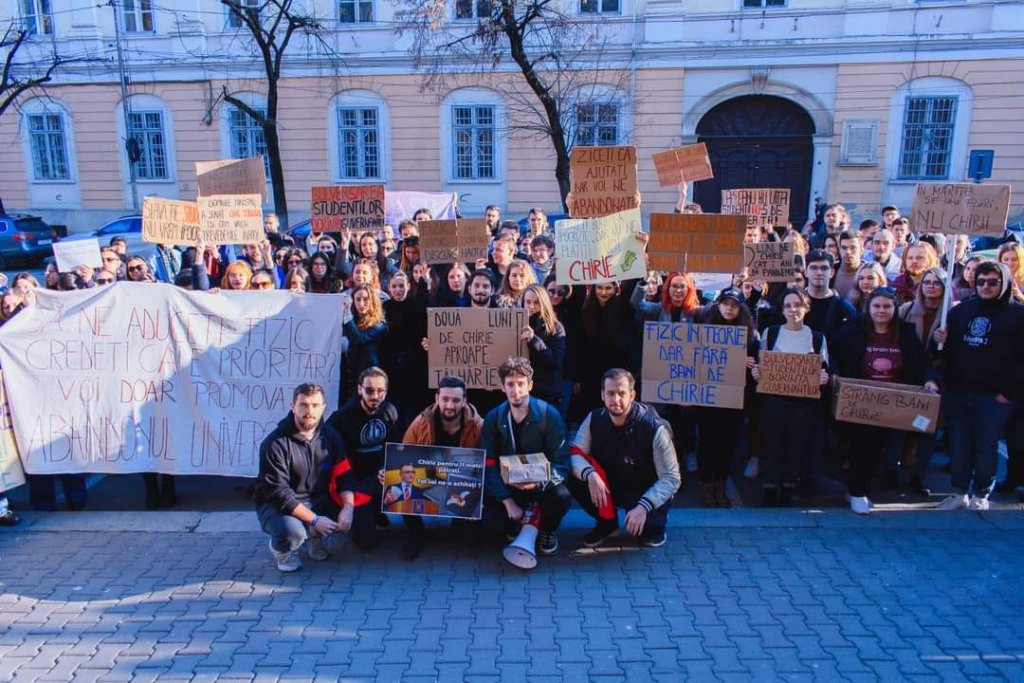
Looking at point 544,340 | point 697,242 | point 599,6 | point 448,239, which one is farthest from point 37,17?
point 697,242

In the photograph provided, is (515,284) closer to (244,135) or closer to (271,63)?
(271,63)

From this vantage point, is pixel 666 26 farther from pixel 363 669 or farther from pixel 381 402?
pixel 363 669

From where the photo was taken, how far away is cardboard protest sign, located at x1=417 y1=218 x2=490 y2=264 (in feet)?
24.7

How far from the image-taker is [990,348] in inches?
210

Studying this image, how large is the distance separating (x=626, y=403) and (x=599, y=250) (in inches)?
67.7

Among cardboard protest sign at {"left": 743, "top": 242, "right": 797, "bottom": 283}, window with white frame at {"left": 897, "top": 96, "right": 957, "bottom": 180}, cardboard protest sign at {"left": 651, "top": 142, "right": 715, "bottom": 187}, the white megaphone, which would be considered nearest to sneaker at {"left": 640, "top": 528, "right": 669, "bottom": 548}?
Result: the white megaphone

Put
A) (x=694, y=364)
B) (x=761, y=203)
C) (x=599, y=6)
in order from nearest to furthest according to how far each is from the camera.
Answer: (x=694, y=364)
(x=761, y=203)
(x=599, y=6)

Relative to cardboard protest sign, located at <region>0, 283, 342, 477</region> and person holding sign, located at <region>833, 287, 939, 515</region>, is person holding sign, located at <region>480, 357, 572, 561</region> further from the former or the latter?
person holding sign, located at <region>833, 287, 939, 515</region>

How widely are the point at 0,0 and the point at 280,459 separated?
27091mm

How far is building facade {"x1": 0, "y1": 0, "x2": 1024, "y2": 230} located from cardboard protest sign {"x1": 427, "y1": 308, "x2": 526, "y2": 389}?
53.3 ft

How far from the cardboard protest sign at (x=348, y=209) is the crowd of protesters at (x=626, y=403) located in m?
1.67

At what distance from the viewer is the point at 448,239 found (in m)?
7.58

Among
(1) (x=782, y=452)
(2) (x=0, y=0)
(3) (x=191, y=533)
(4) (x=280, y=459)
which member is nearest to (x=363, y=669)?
(4) (x=280, y=459)

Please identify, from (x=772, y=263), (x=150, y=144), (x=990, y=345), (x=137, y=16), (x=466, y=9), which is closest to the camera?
(x=990, y=345)
